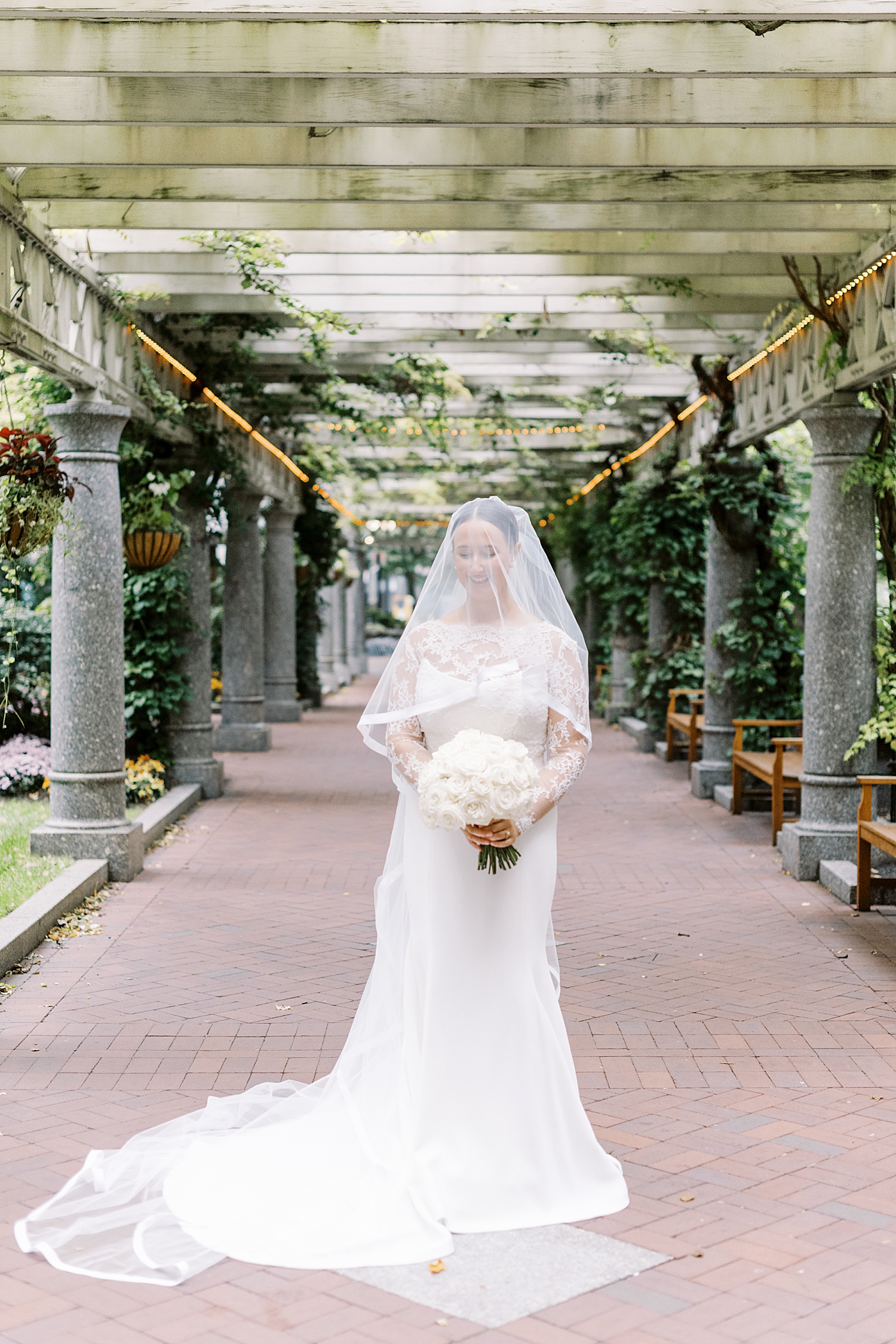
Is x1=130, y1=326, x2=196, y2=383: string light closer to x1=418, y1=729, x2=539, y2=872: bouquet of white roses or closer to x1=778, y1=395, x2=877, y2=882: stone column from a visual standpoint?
x1=778, y1=395, x2=877, y2=882: stone column

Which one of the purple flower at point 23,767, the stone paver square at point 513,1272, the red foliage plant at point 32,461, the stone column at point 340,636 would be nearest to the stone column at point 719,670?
the purple flower at point 23,767

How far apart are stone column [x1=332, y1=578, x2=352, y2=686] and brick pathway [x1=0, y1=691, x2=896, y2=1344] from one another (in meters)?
21.3

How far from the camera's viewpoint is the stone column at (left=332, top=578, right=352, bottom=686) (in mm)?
32156

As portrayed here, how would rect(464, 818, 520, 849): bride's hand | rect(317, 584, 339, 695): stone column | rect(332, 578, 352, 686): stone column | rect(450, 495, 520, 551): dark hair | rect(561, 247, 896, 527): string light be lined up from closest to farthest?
1. rect(464, 818, 520, 849): bride's hand
2. rect(450, 495, 520, 551): dark hair
3. rect(561, 247, 896, 527): string light
4. rect(317, 584, 339, 695): stone column
5. rect(332, 578, 352, 686): stone column

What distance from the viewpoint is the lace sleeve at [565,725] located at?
169 inches

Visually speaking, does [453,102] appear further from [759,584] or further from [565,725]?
[759,584]

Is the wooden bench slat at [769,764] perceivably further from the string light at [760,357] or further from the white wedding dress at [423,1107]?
the white wedding dress at [423,1107]

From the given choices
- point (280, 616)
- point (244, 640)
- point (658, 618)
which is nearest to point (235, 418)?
point (244, 640)

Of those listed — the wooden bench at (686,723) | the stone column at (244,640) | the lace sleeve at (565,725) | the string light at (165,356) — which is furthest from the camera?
the stone column at (244,640)

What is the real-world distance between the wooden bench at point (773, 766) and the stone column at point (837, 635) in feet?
2.27

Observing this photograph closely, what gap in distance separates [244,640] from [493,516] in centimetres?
1238

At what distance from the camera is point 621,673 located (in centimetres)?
2084

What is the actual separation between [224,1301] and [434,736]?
5.78 feet

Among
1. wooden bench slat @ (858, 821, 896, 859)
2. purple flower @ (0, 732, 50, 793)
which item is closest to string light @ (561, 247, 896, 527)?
wooden bench slat @ (858, 821, 896, 859)
